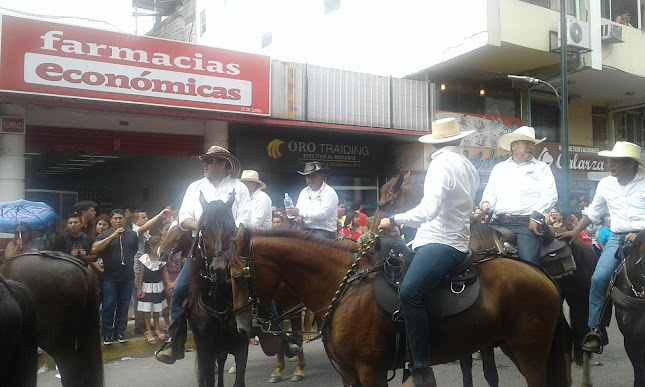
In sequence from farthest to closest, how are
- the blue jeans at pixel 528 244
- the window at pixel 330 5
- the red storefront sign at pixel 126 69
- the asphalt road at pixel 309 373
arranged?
the window at pixel 330 5 < the red storefront sign at pixel 126 69 < the asphalt road at pixel 309 373 < the blue jeans at pixel 528 244

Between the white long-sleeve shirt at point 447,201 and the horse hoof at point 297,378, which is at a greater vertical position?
the white long-sleeve shirt at point 447,201

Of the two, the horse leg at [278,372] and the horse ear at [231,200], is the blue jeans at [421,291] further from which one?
the horse leg at [278,372]

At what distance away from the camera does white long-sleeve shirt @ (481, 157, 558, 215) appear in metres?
5.92

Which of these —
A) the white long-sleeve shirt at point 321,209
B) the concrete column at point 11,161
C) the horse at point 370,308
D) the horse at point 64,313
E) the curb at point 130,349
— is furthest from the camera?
the concrete column at point 11,161

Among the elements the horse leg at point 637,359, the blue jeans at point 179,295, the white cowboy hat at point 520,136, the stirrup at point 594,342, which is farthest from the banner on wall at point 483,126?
the blue jeans at point 179,295

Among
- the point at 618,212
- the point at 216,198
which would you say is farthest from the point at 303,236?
the point at 618,212

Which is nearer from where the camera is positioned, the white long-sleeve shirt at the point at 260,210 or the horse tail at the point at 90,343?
the horse tail at the point at 90,343

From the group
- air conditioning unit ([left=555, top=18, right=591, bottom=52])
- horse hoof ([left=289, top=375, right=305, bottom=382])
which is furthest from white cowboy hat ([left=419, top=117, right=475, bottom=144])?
air conditioning unit ([left=555, top=18, right=591, bottom=52])

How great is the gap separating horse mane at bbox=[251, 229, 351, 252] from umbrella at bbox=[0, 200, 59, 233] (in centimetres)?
434

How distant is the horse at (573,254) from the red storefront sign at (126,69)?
739 centimetres

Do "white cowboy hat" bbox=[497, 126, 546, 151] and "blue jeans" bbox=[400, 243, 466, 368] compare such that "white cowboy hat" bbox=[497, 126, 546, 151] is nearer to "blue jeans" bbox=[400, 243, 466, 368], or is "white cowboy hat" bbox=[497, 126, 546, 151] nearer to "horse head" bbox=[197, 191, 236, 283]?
"blue jeans" bbox=[400, 243, 466, 368]

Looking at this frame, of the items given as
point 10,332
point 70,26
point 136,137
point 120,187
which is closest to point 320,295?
point 10,332

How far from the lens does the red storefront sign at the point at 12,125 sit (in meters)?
11.0

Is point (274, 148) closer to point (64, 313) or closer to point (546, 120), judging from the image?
point (64, 313)
